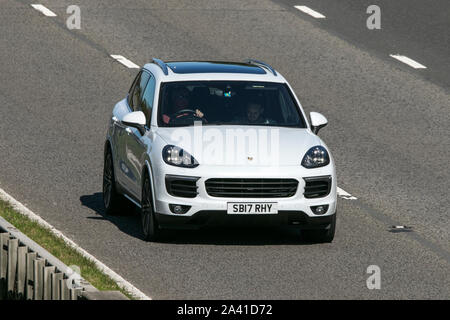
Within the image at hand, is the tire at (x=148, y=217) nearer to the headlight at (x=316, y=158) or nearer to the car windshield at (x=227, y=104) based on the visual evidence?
the car windshield at (x=227, y=104)

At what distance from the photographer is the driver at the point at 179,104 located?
14312 mm

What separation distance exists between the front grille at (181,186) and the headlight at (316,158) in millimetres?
1226

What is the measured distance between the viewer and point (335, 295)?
1151 cm

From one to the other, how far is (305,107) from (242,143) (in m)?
7.91

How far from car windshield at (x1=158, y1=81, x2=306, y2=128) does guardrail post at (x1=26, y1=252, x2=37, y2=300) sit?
13.4 feet

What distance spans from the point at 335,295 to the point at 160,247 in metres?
2.59

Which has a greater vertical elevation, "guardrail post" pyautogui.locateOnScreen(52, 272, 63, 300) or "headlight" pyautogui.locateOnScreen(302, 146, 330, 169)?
"headlight" pyautogui.locateOnScreen(302, 146, 330, 169)

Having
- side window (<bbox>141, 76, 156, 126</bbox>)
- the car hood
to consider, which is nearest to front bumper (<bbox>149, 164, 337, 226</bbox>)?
the car hood

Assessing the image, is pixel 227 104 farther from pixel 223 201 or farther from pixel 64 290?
pixel 64 290

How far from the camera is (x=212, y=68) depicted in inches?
598

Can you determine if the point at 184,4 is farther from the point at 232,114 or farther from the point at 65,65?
the point at 232,114

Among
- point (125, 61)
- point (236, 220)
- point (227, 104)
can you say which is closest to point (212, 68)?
point (227, 104)

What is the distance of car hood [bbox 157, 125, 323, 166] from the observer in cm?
1328

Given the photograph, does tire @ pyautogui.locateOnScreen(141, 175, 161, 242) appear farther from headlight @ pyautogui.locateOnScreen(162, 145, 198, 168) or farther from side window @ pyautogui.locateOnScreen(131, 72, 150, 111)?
side window @ pyautogui.locateOnScreen(131, 72, 150, 111)
